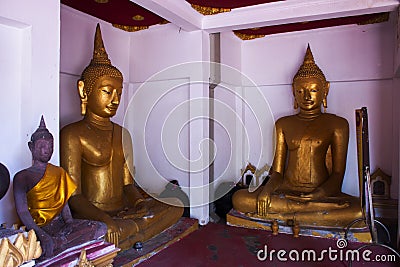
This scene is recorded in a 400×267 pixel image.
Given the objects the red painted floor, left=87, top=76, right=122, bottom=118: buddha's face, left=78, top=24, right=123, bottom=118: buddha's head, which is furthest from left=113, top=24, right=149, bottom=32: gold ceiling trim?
the red painted floor

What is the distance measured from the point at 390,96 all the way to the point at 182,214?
253 centimetres

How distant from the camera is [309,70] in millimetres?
4266

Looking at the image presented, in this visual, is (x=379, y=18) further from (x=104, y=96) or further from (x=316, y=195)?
(x=104, y=96)

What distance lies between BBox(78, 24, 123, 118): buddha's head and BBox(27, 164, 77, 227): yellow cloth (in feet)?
4.64

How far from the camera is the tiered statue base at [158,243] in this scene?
2792mm

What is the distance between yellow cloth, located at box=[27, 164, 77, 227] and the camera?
1910mm

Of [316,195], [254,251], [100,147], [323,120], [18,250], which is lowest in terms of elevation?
[254,251]

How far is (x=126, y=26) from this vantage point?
4.38 meters

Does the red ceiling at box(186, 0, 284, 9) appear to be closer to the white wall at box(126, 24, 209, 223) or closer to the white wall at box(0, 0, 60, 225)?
the white wall at box(126, 24, 209, 223)

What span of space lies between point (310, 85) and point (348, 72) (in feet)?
1.77

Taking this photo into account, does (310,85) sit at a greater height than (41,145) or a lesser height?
greater

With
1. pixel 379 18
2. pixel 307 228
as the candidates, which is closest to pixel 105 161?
pixel 307 228

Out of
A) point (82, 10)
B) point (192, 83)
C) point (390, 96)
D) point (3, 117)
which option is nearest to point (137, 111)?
point (192, 83)

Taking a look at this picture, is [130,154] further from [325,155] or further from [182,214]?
[325,155]
